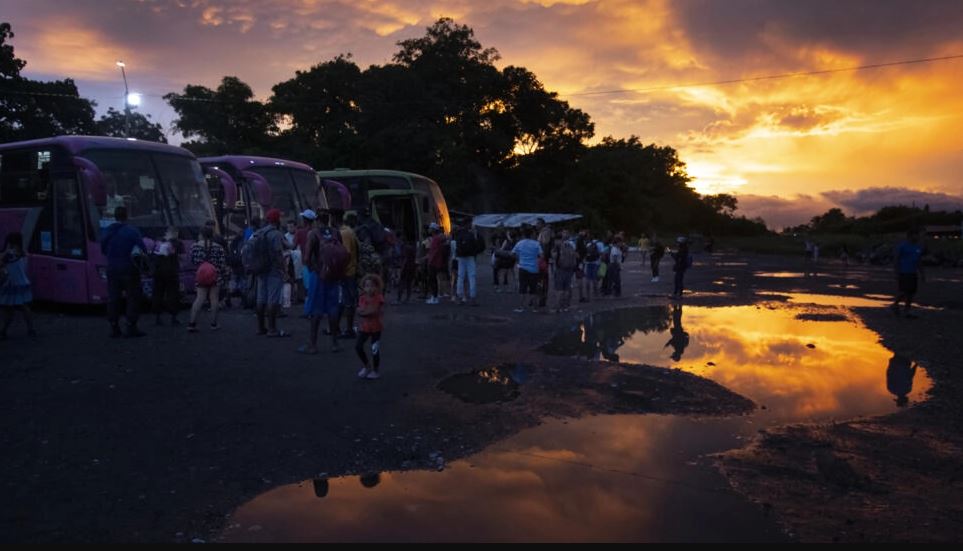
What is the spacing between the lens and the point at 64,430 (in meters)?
5.63

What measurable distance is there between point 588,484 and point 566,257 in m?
10.1

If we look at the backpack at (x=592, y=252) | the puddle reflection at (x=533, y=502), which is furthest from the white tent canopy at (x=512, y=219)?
the puddle reflection at (x=533, y=502)

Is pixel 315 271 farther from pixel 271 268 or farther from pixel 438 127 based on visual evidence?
pixel 438 127

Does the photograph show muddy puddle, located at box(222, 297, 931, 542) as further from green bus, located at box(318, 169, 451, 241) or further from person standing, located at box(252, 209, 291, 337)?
green bus, located at box(318, 169, 451, 241)

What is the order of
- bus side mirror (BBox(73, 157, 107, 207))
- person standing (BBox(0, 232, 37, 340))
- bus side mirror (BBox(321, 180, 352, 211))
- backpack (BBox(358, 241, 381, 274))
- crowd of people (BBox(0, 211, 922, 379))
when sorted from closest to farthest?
1. crowd of people (BBox(0, 211, 922, 379))
2. backpack (BBox(358, 241, 381, 274))
3. person standing (BBox(0, 232, 37, 340))
4. bus side mirror (BBox(73, 157, 107, 207))
5. bus side mirror (BBox(321, 180, 352, 211))

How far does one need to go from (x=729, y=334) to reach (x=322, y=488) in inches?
366

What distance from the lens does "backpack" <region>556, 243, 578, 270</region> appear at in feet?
47.8

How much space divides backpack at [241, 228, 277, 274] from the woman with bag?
1261mm

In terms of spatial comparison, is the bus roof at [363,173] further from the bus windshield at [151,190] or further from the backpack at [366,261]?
the backpack at [366,261]

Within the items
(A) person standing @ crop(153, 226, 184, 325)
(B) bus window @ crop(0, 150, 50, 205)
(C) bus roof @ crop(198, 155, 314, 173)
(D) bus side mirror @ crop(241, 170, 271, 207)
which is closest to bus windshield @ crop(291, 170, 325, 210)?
(C) bus roof @ crop(198, 155, 314, 173)

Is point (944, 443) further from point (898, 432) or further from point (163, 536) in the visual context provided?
point (163, 536)

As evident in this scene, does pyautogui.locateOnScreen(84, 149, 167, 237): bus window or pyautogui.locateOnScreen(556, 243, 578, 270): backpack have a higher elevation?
pyautogui.locateOnScreen(84, 149, 167, 237): bus window

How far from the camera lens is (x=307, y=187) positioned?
18.8m

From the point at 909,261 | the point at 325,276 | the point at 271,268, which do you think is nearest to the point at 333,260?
the point at 325,276
